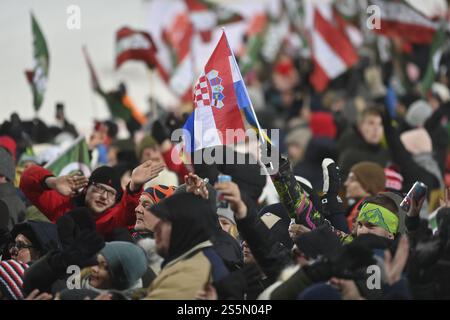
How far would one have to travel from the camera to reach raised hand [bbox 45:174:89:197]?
7.40m

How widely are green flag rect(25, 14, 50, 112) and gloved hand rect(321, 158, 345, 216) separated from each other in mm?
5219

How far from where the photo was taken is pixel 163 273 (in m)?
5.73

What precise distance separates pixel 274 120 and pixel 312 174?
843cm

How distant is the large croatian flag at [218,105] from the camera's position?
23.3ft

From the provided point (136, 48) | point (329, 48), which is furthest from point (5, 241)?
point (329, 48)

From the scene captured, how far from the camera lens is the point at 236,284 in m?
5.57

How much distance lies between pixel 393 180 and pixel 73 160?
2.56m

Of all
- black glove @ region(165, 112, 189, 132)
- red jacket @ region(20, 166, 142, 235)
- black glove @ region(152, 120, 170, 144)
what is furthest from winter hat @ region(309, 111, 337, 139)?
red jacket @ region(20, 166, 142, 235)

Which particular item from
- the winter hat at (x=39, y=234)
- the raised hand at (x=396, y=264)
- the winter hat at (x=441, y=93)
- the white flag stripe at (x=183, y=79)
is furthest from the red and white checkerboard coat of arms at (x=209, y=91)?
the white flag stripe at (x=183, y=79)

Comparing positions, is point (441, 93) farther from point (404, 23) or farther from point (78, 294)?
point (78, 294)

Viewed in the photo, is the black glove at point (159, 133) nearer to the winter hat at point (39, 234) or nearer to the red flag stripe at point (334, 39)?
the winter hat at point (39, 234)
